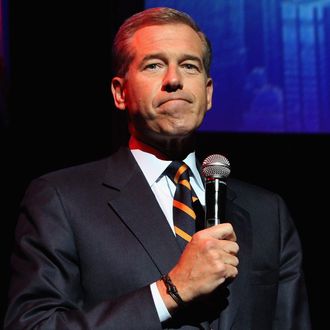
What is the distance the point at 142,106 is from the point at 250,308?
640mm

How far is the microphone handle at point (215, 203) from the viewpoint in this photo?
1543 millimetres

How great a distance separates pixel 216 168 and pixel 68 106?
149 centimetres

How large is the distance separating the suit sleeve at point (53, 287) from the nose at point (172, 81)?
429 mm

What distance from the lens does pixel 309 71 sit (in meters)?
2.94

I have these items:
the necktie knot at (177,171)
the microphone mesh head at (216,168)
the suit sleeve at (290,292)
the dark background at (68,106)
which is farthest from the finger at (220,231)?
the dark background at (68,106)

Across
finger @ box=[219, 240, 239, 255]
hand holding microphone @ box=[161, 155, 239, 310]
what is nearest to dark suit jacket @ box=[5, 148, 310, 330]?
hand holding microphone @ box=[161, 155, 239, 310]

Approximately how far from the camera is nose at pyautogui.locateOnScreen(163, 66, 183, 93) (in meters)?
1.82

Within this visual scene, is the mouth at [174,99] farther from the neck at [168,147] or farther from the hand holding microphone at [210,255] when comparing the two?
the hand holding microphone at [210,255]

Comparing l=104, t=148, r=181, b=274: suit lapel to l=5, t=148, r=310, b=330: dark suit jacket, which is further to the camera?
l=104, t=148, r=181, b=274: suit lapel

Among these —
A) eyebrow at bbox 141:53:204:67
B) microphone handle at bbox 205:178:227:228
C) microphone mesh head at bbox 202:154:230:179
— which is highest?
eyebrow at bbox 141:53:204:67

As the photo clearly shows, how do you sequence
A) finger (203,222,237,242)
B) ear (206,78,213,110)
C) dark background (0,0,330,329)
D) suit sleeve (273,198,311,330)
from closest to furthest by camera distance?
finger (203,222,237,242) → suit sleeve (273,198,311,330) → ear (206,78,213,110) → dark background (0,0,330,329)

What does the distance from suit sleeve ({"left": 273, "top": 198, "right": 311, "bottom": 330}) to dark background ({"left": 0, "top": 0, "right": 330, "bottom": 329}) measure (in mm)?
1024

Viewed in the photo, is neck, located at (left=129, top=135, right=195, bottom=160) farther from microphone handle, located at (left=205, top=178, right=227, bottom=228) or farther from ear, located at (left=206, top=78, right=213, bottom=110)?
microphone handle, located at (left=205, top=178, right=227, bottom=228)

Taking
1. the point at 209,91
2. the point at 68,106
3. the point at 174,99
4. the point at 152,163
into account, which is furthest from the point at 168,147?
the point at 68,106
